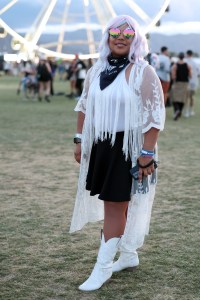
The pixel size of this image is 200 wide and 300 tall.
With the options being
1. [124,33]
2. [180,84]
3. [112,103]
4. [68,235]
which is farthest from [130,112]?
[180,84]

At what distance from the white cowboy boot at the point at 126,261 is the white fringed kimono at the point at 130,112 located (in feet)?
0.60

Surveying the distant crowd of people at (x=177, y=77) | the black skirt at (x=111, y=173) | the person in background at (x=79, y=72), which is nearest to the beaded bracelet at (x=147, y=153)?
the black skirt at (x=111, y=173)

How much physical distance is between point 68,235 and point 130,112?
174cm

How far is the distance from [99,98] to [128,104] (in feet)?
0.68

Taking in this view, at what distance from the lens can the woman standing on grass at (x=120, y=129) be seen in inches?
173

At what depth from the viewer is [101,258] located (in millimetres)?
4516

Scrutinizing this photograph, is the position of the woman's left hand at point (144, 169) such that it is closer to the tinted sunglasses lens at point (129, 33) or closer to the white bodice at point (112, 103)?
the white bodice at point (112, 103)

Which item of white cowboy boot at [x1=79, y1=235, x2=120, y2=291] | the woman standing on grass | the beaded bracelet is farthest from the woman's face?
white cowboy boot at [x1=79, y1=235, x2=120, y2=291]

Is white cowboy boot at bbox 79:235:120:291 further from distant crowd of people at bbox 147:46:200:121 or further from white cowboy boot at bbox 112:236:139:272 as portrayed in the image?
distant crowd of people at bbox 147:46:200:121

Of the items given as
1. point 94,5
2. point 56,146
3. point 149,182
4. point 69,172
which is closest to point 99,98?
point 149,182

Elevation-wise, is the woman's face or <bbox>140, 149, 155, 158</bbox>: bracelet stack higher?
the woman's face

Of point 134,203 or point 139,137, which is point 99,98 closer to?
point 139,137

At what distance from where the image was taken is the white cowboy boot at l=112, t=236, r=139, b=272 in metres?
4.79

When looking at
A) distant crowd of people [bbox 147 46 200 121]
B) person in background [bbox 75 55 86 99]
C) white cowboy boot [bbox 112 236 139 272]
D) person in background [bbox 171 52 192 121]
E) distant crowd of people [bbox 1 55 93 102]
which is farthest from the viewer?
person in background [bbox 75 55 86 99]
